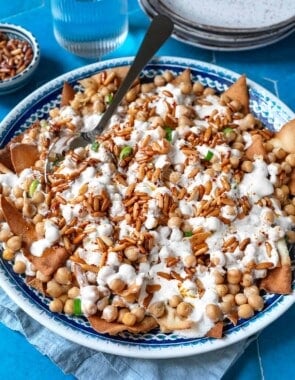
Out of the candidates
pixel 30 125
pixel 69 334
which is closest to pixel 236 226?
pixel 69 334

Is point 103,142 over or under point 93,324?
over

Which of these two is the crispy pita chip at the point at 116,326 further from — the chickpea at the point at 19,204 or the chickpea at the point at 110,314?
the chickpea at the point at 19,204

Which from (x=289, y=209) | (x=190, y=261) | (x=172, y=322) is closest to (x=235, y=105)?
(x=289, y=209)

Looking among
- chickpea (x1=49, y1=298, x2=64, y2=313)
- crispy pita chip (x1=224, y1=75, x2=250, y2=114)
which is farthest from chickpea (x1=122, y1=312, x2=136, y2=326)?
crispy pita chip (x1=224, y1=75, x2=250, y2=114)

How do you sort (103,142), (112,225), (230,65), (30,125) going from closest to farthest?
(112,225), (103,142), (30,125), (230,65)

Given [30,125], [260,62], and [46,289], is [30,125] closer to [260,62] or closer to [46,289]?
[46,289]

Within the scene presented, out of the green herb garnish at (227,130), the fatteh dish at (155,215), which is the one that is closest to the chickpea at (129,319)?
the fatteh dish at (155,215)

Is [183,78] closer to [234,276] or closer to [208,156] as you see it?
[208,156]
